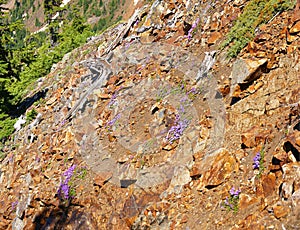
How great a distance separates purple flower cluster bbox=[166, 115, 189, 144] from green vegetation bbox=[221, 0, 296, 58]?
293 centimetres

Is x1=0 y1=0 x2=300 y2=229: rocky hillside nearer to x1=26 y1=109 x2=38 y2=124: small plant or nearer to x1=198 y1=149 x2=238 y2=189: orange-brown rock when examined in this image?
x1=198 y1=149 x2=238 y2=189: orange-brown rock

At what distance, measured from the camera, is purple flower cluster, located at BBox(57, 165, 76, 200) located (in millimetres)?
12469

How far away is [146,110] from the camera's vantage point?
13.4m

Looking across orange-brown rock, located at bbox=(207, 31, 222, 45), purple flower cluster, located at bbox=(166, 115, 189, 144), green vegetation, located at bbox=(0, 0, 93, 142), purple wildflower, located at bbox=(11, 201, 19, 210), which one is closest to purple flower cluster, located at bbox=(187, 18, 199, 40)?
orange-brown rock, located at bbox=(207, 31, 222, 45)

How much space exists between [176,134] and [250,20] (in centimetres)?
497

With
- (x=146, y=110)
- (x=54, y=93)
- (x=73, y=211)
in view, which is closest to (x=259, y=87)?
(x=146, y=110)

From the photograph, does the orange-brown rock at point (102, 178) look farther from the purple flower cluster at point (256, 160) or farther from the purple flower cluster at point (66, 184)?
the purple flower cluster at point (256, 160)

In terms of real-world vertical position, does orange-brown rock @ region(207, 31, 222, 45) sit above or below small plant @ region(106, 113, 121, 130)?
above

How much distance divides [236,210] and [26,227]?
8.56 meters

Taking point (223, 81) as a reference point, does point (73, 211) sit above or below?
below

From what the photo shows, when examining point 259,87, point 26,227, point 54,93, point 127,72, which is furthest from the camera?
point 54,93

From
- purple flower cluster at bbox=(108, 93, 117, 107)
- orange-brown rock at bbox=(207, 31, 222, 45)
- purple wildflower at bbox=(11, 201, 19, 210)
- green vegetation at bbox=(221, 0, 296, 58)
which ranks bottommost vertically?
purple wildflower at bbox=(11, 201, 19, 210)

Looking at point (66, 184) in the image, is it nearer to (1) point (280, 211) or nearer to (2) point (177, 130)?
(2) point (177, 130)

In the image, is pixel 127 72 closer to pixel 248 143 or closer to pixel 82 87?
pixel 82 87
